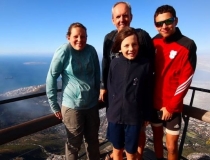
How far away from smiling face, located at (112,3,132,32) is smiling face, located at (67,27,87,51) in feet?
2.25

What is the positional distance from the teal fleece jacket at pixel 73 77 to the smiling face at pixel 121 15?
27.7 inches

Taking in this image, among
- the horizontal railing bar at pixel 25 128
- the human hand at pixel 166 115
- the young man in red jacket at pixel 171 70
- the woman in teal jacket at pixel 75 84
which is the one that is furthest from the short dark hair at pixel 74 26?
the human hand at pixel 166 115

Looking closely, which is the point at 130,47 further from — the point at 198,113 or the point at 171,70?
the point at 198,113

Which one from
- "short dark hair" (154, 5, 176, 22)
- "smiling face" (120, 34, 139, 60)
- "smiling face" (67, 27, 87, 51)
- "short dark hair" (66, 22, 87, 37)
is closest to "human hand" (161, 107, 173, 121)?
"smiling face" (120, 34, 139, 60)

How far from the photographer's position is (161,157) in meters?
3.67

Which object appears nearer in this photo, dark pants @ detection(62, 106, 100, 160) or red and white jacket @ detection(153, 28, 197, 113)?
red and white jacket @ detection(153, 28, 197, 113)

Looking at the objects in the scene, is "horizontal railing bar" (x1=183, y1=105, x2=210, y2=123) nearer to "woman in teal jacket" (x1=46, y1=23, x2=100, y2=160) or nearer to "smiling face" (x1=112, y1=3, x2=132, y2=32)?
"woman in teal jacket" (x1=46, y1=23, x2=100, y2=160)

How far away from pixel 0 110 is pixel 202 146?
411 feet

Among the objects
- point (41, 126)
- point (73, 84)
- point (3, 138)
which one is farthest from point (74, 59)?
point (3, 138)

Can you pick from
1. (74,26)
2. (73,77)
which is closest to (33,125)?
(73,77)

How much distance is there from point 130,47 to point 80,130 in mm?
1609

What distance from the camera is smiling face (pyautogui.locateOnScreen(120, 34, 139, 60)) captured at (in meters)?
2.72

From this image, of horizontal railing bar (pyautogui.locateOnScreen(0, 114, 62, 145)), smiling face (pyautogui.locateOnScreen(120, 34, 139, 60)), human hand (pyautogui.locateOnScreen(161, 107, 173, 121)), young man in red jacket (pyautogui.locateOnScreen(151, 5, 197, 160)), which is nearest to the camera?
horizontal railing bar (pyautogui.locateOnScreen(0, 114, 62, 145))

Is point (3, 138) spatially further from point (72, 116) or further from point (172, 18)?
point (172, 18)
